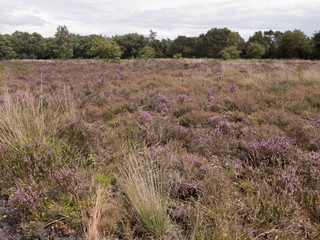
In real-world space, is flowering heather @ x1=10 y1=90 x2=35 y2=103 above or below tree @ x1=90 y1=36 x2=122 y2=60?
below

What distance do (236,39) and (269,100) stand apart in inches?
2558

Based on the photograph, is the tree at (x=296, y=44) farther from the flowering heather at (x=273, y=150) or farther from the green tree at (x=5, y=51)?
the green tree at (x=5, y=51)

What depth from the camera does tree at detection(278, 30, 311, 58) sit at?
44.2m

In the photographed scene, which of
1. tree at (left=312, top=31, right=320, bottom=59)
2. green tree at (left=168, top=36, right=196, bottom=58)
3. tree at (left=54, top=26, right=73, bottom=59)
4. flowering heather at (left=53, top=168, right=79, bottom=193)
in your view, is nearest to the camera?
flowering heather at (left=53, top=168, right=79, bottom=193)

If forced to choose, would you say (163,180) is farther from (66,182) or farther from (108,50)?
(108,50)

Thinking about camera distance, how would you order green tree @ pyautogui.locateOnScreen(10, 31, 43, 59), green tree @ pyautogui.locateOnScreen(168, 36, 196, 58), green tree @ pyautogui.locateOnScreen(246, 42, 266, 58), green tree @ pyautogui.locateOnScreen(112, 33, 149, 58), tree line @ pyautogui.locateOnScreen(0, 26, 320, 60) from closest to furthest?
tree line @ pyautogui.locateOnScreen(0, 26, 320, 60)
green tree @ pyautogui.locateOnScreen(246, 42, 266, 58)
green tree @ pyautogui.locateOnScreen(168, 36, 196, 58)
green tree @ pyautogui.locateOnScreen(10, 31, 43, 59)
green tree @ pyautogui.locateOnScreen(112, 33, 149, 58)

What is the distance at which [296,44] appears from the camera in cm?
4428

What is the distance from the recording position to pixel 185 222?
2.30 metres

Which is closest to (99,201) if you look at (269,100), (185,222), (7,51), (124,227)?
(124,227)

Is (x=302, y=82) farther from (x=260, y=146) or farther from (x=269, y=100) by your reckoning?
(x=260, y=146)

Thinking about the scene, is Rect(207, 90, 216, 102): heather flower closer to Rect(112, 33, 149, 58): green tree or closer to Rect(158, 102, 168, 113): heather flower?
Rect(158, 102, 168, 113): heather flower

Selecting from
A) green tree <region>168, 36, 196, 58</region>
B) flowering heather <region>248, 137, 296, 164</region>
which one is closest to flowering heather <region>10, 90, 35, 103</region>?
flowering heather <region>248, 137, 296, 164</region>

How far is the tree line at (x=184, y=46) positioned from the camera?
43.0 metres

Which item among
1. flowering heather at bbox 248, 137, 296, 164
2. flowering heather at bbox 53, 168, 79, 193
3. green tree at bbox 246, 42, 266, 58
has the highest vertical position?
green tree at bbox 246, 42, 266, 58
